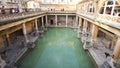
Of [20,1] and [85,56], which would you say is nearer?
[85,56]

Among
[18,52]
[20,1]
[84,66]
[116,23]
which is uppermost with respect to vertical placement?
[20,1]

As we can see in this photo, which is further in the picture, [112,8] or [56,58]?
[56,58]

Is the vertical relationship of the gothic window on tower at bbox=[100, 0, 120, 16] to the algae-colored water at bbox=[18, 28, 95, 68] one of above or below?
above

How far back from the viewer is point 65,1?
33281 mm

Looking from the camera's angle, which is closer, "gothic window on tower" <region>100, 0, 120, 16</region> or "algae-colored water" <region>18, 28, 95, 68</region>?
"gothic window on tower" <region>100, 0, 120, 16</region>

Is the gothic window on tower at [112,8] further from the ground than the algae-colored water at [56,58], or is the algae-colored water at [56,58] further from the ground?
the gothic window on tower at [112,8]

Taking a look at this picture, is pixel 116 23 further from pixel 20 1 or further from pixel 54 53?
pixel 20 1

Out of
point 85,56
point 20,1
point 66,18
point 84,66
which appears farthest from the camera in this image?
point 66,18

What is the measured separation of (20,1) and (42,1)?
8.25 metres

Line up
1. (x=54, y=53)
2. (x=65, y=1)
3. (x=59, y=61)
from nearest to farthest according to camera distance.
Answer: (x=59, y=61), (x=54, y=53), (x=65, y=1)

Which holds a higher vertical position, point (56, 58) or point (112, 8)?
point (112, 8)

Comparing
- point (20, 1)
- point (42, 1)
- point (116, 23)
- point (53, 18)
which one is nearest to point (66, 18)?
point (53, 18)

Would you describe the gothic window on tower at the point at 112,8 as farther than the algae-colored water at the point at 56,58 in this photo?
No

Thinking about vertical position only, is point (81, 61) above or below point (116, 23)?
below
